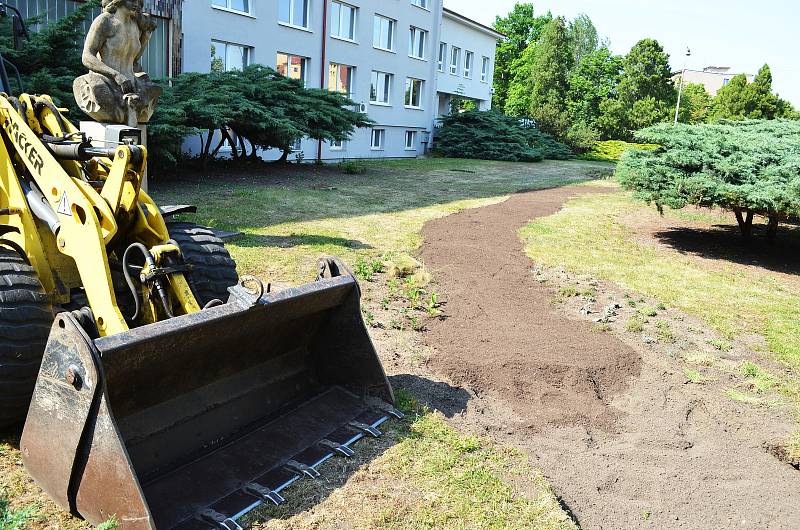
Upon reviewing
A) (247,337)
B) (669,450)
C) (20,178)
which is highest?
(20,178)

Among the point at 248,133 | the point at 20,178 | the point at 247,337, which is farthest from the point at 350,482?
the point at 248,133

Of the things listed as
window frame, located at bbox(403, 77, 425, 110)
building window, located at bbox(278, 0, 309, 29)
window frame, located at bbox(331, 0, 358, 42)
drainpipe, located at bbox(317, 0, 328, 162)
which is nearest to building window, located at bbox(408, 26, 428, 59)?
window frame, located at bbox(403, 77, 425, 110)

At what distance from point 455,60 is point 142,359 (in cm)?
3537

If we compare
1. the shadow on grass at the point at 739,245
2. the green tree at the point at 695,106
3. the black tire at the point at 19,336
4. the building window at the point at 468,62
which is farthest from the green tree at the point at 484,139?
the black tire at the point at 19,336

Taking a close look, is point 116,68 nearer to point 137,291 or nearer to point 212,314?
point 137,291

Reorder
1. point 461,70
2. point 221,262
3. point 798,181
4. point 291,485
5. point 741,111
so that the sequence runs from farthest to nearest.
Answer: point 741,111
point 461,70
point 798,181
point 221,262
point 291,485

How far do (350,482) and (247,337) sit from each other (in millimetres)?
1009

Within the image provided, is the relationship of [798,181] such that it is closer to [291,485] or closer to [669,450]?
[669,450]

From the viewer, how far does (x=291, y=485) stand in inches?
151

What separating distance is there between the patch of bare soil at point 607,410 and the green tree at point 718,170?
10.3 feet

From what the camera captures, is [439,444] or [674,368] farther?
[674,368]

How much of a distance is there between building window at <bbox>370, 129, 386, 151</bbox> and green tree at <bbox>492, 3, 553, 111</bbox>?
34.0 metres

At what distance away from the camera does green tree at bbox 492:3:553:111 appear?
206 feet

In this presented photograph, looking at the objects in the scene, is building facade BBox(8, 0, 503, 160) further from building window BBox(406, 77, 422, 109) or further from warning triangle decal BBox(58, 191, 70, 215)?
warning triangle decal BBox(58, 191, 70, 215)
